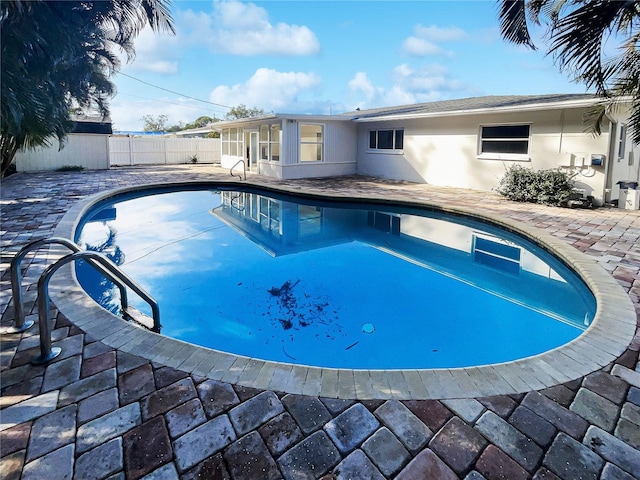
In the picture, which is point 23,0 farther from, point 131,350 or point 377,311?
point 377,311

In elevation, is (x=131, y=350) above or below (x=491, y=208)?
below

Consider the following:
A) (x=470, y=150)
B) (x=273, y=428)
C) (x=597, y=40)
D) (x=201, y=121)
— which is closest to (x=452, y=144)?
(x=470, y=150)

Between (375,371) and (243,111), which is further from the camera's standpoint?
(243,111)

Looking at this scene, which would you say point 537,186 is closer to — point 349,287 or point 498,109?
point 498,109

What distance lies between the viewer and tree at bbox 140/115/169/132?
51031 mm

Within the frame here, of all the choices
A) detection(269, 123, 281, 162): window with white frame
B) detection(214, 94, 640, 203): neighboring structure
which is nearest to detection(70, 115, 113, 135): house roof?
detection(214, 94, 640, 203): neighboring structure

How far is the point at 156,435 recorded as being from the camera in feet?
7.39

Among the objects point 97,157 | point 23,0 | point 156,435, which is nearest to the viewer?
point 156,435

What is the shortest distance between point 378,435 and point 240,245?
21.1 ft

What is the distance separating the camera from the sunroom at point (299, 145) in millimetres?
15445

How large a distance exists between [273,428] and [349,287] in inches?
150

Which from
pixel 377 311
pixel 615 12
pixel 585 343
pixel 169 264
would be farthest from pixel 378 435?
pixel 615 12

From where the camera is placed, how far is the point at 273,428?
7.67 feet

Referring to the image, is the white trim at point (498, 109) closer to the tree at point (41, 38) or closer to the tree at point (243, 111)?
the tree at point (41, 38)
